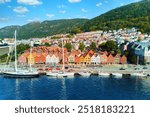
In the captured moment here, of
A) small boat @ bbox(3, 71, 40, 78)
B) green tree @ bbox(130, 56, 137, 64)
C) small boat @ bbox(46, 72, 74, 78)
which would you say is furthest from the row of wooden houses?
small boat @ bbox(46, 72, 74, 78)

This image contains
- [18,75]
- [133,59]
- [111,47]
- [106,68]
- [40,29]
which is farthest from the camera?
[40,29]

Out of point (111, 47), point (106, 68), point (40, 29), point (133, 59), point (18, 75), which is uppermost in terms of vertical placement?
point (40, 29)

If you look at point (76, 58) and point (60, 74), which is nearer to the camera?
point (60, 74)

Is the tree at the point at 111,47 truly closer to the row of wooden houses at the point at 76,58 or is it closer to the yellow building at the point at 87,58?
the row of wooden houses at the point at 76,58

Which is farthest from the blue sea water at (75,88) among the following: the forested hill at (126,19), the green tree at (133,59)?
the forested hill at (126,19)

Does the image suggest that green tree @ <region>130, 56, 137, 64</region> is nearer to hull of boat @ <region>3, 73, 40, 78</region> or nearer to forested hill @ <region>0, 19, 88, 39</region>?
hull of boat @ <region>3, 73, 40, 78</region>

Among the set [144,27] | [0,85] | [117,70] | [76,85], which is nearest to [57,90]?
[76,85]

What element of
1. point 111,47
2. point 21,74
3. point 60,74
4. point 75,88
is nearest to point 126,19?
point 111,47

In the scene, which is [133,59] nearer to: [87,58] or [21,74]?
[87,58]

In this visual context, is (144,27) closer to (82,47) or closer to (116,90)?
(82,47)
